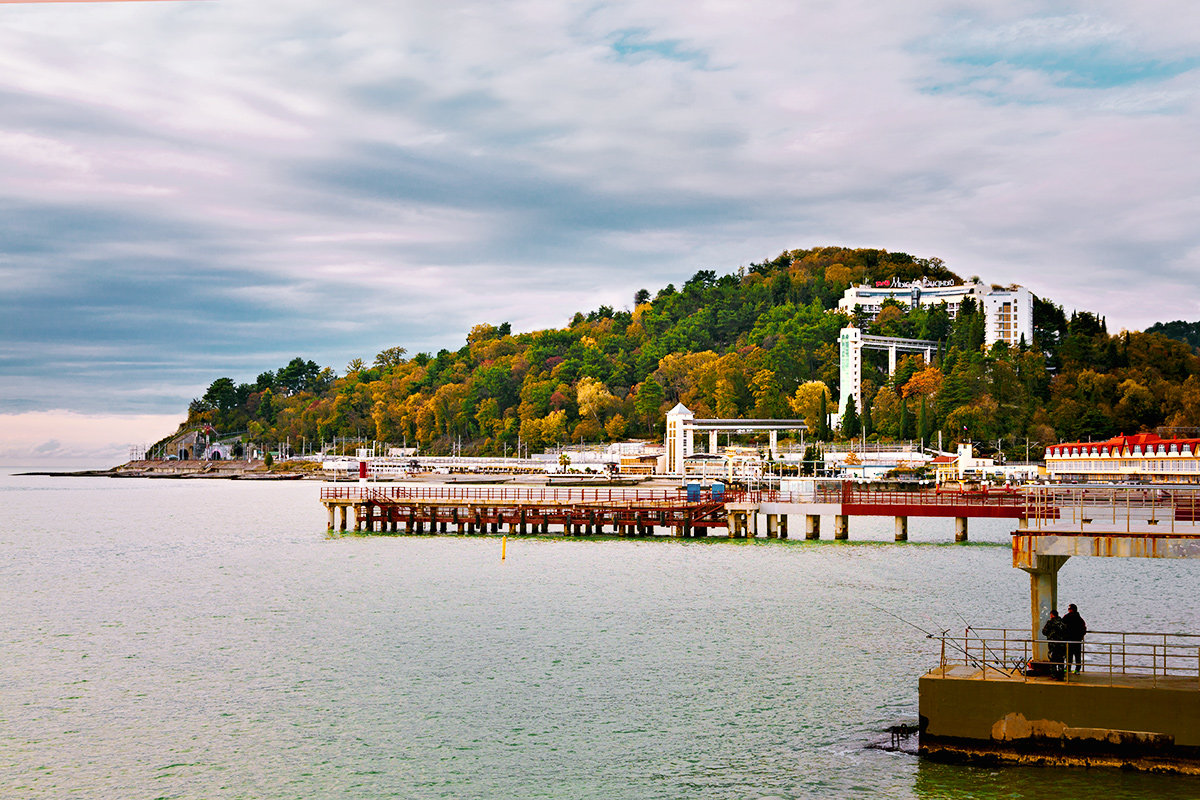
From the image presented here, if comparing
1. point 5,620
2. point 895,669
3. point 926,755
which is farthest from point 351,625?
point 926,755

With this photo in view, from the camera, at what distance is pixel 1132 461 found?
12125cm

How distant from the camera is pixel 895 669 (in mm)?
30781

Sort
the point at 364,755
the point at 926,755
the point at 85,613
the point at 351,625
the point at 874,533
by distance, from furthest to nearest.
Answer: the point at 874,533 < the point at 85,613 < the point at 351,625 < the point at 364,755 < the point at 926,755

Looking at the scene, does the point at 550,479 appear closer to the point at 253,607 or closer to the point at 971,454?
the point at 971,454

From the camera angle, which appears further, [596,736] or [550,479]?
[550,479]

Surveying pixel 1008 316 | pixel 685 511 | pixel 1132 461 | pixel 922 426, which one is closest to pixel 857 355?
pixel 922 426

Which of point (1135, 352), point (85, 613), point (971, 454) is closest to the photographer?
point (85, 613)

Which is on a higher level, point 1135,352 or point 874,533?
point 1135,352

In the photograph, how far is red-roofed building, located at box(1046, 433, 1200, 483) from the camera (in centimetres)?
11714

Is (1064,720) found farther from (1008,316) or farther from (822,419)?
(1008,316)

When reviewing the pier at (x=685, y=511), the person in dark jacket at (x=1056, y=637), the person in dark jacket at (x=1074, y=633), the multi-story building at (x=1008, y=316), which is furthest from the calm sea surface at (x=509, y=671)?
the multi-story building at (x=1008, y=316)

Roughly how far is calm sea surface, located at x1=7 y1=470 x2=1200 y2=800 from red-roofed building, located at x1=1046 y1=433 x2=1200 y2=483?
59777 millimetres

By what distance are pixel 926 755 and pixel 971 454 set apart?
12999 cm

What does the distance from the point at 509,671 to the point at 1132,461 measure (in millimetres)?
107835
